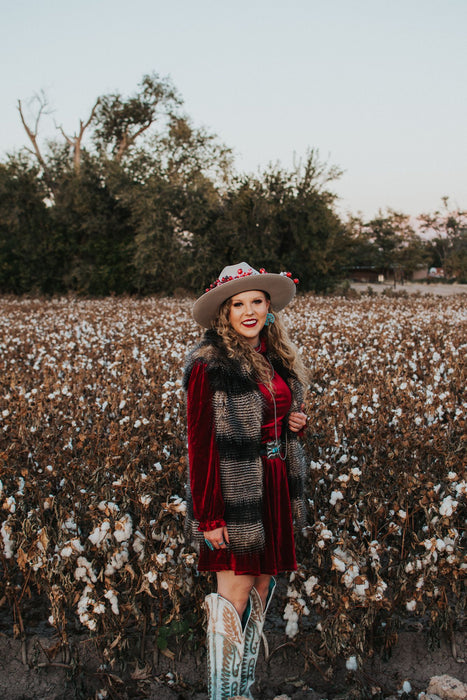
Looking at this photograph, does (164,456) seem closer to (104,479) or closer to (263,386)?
(104,479)

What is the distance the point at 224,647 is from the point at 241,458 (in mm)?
874

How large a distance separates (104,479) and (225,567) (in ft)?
6.36

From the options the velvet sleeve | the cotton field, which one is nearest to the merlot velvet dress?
the velvet sleeve

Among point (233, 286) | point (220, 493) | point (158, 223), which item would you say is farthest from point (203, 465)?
point (158, 223)

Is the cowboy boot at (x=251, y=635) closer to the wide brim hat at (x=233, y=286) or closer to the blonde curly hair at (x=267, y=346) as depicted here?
the blonde curly hair at (x=267, y=346)

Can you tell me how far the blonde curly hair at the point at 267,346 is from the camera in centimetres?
249

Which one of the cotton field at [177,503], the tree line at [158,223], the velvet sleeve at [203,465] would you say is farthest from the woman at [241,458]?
the tree line at [158,223]

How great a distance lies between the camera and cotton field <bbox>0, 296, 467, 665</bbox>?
2809 mm

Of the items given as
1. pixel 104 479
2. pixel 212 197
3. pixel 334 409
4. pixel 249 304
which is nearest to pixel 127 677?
pixel 104 479

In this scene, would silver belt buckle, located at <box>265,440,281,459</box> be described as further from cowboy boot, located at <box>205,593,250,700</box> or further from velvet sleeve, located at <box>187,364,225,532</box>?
cowboy boot, located at <box>205,593,250,700</box>

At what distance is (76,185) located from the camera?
89.0 ft

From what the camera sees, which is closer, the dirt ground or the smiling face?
the smiling face

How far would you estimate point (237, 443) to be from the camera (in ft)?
7.59

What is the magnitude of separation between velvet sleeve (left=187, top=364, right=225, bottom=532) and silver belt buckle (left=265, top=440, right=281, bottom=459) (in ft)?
1.09
